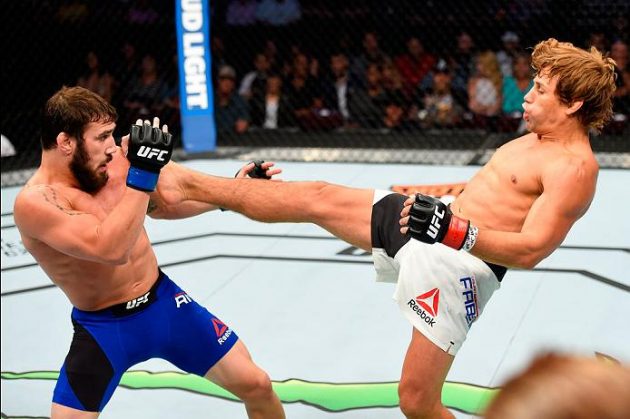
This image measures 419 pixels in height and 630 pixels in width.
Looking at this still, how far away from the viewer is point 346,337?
408cm

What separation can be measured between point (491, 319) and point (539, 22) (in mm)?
4801

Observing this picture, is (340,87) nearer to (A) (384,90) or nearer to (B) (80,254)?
(A) (384,90)

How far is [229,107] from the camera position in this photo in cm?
885

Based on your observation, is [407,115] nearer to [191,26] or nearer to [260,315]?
[191,26]

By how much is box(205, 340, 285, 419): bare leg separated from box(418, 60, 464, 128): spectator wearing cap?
586cm

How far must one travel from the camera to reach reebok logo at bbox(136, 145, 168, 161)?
7.81 ft

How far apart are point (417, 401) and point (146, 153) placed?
1.15 meters

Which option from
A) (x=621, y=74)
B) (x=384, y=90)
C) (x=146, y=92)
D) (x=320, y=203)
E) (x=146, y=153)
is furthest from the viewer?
(x=146, y=92)

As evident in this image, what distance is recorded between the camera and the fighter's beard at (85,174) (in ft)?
8.51

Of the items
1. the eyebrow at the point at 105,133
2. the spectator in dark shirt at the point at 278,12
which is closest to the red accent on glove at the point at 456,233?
the eyebrow at the point at 105,133

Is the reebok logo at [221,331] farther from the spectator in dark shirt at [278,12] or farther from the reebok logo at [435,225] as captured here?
the spectator in dark shirt at [278,12]

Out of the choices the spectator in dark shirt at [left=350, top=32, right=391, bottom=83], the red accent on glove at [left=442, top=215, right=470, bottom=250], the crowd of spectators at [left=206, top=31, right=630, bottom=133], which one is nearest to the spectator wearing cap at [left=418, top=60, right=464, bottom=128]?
the crowd of spectators at [left=206, top=31, right=630, bottom=133]

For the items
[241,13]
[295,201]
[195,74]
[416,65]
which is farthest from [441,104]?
[295,201]

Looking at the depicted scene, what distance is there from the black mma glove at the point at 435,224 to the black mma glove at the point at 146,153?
71cm
